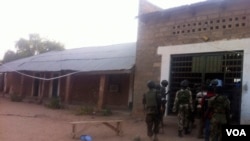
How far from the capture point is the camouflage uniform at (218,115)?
7398 millimetres

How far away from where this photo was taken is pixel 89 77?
65.2ft

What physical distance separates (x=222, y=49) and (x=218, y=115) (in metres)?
3.44

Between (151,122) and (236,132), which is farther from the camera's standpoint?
(151,122)

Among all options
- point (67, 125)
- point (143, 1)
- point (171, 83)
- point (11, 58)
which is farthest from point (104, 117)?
point (11, 58)

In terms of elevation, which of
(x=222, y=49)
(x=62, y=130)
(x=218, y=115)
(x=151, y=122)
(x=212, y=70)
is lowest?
(x=62, y=130)

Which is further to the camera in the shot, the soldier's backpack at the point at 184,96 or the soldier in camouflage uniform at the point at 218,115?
the soldier's backpack at the point at 184,96

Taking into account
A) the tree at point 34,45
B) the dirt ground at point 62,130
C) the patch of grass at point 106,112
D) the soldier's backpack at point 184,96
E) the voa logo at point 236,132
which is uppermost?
the tree at point 34,45

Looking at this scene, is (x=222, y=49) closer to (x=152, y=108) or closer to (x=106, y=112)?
(x=152, y=108)

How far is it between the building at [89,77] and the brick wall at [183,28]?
4.34 ft

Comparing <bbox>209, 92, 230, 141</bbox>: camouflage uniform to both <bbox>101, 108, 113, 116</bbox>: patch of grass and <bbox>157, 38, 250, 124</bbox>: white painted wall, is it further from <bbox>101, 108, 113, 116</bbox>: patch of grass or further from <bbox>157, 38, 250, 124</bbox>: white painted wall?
<bbox>101, 108, 113, 116</bbox>: patch of grass

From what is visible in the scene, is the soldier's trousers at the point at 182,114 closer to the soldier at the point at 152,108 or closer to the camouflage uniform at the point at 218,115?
the soldier at the point at 152,108

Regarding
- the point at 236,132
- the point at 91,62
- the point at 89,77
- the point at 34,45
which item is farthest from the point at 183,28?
the point at 34,45

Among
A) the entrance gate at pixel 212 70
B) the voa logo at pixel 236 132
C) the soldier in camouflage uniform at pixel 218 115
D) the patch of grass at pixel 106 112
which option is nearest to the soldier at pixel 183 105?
the entrance gate at pixel 212 70

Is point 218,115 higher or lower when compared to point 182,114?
higher
